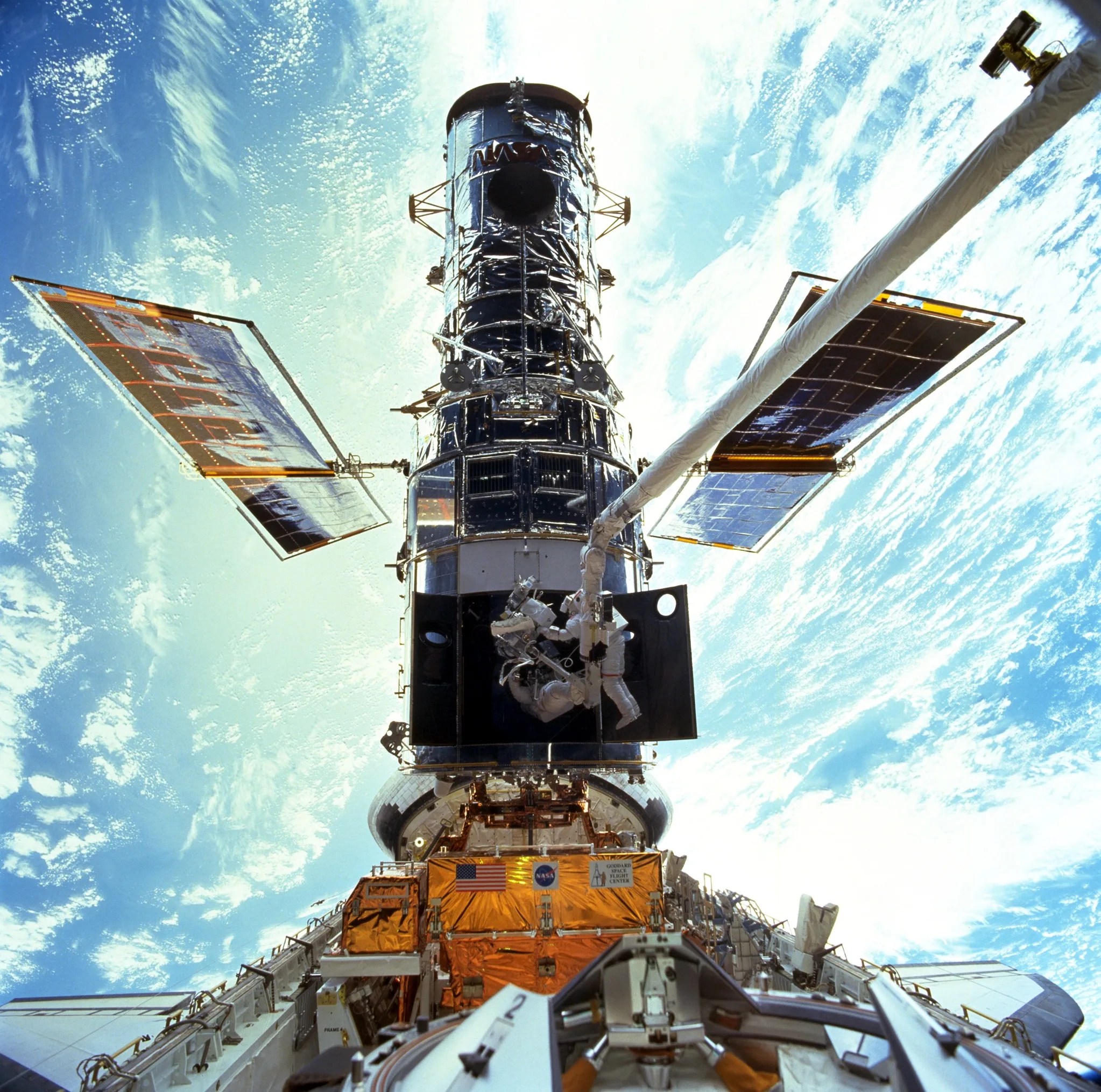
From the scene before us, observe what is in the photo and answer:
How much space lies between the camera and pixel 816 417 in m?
13.1

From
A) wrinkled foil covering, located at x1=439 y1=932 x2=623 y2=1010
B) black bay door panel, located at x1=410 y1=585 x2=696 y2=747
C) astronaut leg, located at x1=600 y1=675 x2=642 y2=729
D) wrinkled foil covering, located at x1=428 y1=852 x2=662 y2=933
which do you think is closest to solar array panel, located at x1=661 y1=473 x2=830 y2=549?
black bay door panel, located at x1=410 y1=585 x2=696 y2=747

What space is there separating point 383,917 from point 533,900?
1564 millimetres

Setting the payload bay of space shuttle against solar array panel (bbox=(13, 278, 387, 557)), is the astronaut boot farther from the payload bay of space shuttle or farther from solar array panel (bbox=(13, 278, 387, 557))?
solar array panel (bbox=(13, 278, 387, 557))

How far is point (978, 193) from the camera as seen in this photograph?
13.8 feet

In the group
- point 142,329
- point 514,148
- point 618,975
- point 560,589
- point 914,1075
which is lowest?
point 914,1075

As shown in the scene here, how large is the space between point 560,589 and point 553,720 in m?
2.09

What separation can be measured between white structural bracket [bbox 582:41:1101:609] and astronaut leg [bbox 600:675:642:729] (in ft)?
A: 11.7

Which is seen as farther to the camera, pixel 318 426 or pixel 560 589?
pixel 318 426

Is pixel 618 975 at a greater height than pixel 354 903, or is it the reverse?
pixel 354 903

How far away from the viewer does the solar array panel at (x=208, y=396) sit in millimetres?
10695

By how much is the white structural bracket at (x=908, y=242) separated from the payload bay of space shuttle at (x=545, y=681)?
21 mm

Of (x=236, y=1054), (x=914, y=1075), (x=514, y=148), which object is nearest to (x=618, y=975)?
(x=914, y=1075)

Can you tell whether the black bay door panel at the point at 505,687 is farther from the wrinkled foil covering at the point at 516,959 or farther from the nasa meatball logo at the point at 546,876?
the wrinkled foil covering at the point at 516,959

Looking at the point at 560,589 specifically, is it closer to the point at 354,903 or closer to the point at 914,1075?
the point at 354,903
